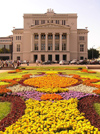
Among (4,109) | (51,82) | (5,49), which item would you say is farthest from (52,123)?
(5,49)

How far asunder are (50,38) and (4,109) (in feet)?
189

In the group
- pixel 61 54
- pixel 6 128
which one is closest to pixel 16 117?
pixel 6 128

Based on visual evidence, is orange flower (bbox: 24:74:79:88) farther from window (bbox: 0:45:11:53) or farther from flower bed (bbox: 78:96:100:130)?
window (bbox: 0:45:11:53)

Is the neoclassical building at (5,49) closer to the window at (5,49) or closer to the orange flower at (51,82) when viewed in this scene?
the window at (5,49)

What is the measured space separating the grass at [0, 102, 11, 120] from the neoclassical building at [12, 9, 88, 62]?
52.2 meters

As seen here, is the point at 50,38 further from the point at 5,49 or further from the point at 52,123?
the point at 52,123

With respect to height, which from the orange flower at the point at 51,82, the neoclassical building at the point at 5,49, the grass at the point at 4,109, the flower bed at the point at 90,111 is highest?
the neoclassical building at the point at 5,49

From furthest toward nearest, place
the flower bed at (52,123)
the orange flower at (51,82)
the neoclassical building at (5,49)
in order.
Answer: the neoclassical building at (5,49)
the orange flower at (51,82)
the flower bed at (52,123)

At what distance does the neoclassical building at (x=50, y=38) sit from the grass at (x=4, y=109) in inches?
2054

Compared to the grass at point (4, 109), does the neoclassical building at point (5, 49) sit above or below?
above

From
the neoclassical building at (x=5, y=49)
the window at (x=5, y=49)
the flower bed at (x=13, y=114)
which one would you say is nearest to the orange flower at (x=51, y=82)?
the flower bed at (x=13, y=114)

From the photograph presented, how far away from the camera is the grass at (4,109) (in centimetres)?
590

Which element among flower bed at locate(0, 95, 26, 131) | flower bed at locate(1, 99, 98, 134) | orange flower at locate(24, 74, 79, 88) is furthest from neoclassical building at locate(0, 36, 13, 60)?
flower bed at locate(1, 99, 98, 134)

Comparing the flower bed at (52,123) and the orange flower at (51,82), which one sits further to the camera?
the orange flower at (51,82)
